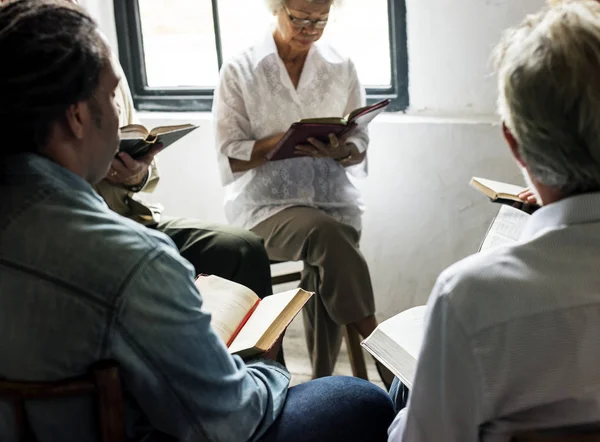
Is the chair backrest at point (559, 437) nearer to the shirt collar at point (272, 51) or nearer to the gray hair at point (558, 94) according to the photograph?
the gray hair at point (558, 94)

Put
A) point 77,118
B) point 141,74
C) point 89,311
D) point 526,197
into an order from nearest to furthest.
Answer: point 89,311, point 77,118, point 526,197, point 141,74

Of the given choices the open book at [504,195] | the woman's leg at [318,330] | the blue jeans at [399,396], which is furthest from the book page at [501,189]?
the woman's leg at [318,330]

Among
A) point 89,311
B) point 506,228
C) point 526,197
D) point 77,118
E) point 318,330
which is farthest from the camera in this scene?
point 318,330

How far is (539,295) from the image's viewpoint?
83cm

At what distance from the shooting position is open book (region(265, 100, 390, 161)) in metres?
1.91

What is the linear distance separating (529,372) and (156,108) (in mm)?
2338

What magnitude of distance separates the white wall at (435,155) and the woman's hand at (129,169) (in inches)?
36.5

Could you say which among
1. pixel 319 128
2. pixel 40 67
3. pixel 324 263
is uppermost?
pixel 40 67

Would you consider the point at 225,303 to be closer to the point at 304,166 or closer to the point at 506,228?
the point at 506,228

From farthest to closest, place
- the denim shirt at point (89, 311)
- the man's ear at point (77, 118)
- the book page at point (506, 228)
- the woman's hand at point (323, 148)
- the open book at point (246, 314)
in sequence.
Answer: the woman's hand at point (323, 148), the book page at point (506, 228), the open book at point (246, 314), the man's ear at point (77, 118), the denim shirt at point (89, 311)

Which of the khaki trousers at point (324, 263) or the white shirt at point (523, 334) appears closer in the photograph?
the white shirt at point (523, 334)

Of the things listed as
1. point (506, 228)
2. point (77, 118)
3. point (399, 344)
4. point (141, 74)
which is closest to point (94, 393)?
point (77, 118)

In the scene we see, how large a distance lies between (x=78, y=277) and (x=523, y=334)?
532 millimetres

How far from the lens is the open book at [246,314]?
1223mm
